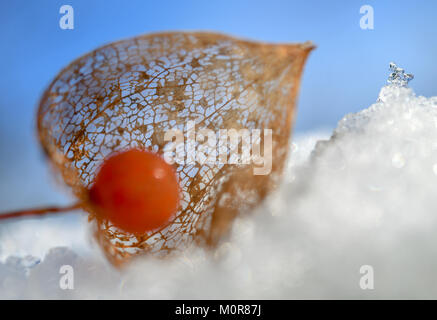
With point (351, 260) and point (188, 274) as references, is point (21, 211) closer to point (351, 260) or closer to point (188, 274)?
point (188, 274)

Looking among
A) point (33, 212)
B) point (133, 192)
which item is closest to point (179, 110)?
point (133, 192)

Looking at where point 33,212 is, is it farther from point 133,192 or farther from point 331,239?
point 331,239

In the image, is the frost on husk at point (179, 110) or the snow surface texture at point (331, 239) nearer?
the snow surface texture at point (331, 239)
